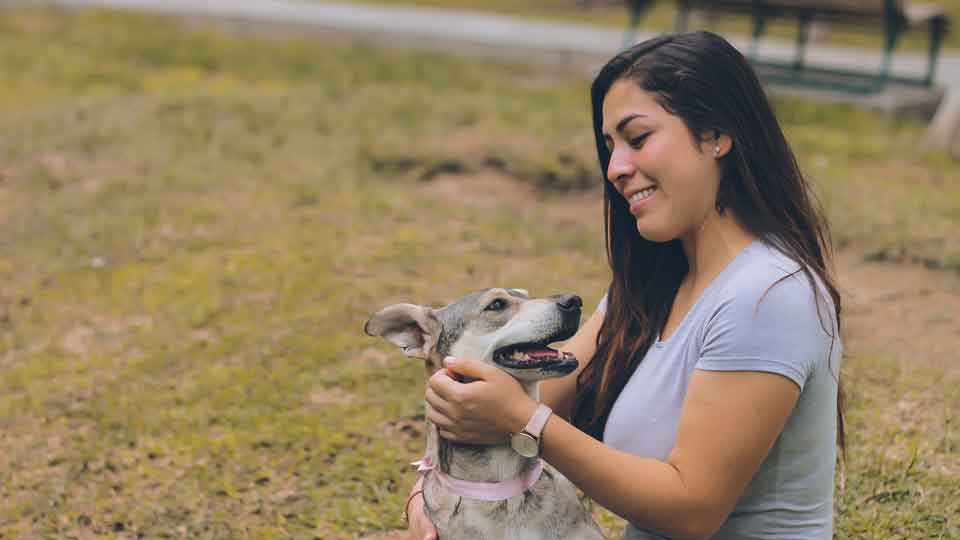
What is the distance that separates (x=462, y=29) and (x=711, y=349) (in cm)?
1113

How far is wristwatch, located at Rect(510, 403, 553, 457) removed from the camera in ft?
7.79

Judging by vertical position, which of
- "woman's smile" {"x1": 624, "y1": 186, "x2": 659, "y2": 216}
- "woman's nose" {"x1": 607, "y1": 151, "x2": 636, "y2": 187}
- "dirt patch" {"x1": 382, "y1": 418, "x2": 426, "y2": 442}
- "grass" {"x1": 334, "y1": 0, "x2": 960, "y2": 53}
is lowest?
"grass" {"x1": 334, "y1": 0, "x2": 960, "y2": 53}

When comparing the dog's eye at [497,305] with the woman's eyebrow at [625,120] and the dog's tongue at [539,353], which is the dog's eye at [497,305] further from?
the woman's eyebrow at [625,120]

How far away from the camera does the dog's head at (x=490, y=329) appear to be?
2799 mm

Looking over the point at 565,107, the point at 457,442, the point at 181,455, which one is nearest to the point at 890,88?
the point at 565,107

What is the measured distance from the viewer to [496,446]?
267cm

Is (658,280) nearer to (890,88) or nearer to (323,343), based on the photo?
(323,343)

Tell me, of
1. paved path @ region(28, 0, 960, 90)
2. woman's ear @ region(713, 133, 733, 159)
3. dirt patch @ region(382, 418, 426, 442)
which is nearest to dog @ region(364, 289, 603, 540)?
woman's ear @ region(713, 133, 733, 159)

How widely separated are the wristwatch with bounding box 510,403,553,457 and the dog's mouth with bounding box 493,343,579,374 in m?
0.28

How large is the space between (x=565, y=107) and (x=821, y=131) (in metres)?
1.94

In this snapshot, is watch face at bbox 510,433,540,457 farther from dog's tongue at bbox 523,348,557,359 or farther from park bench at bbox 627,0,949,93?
park bench at bbox 627,0,949,93

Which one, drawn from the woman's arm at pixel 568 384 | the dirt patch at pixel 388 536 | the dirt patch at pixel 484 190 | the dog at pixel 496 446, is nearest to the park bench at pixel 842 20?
the dirt patch at pixel 484 190

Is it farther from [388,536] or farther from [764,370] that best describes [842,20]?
[764,370]

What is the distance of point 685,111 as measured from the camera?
7.93 ft
